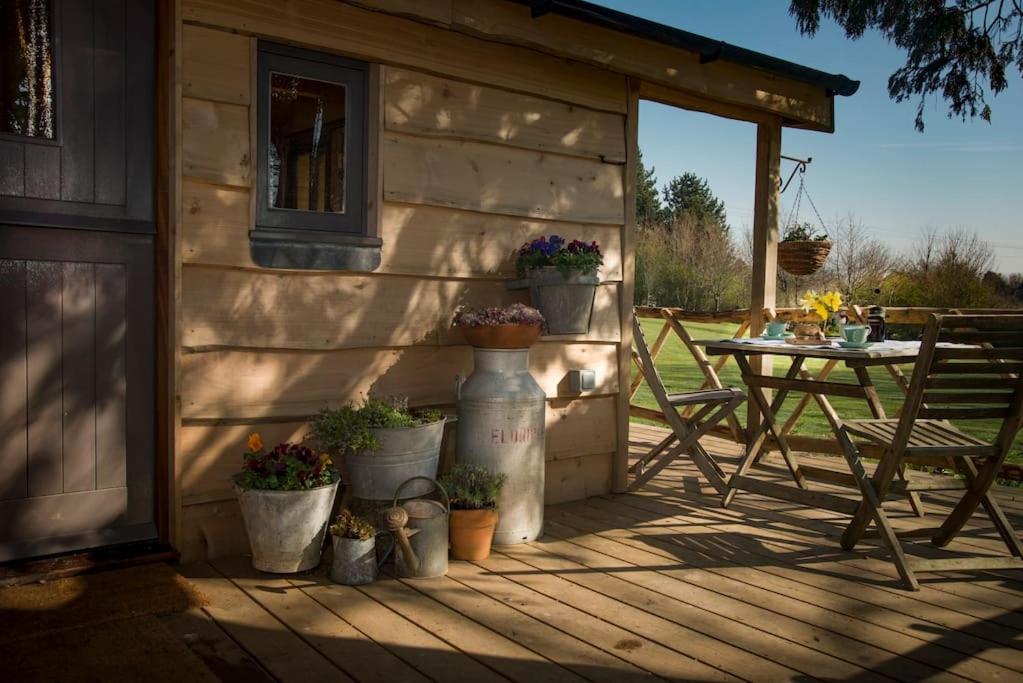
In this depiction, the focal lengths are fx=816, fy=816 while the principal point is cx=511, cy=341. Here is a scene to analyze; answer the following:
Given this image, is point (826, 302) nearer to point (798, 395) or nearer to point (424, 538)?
point (424, 538)

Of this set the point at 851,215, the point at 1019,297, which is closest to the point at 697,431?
the point at 1019,297

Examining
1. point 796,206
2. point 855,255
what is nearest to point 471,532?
point 796,206

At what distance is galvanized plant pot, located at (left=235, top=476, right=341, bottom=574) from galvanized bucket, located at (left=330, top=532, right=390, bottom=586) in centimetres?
11

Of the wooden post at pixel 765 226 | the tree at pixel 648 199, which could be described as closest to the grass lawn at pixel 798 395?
the wooden post at pixel 765 226

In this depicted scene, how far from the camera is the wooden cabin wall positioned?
3111 mm

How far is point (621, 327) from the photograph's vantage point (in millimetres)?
4555

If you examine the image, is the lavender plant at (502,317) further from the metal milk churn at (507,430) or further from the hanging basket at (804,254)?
the hanging basket at (804,254)

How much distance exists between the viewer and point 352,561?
297 cm

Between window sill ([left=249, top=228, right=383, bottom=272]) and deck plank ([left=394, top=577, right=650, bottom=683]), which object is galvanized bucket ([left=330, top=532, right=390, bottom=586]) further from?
window sill ([left=249, top=228, right=383, bottom=272])

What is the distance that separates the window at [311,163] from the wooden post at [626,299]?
157cm

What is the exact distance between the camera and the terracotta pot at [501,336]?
3449 mm

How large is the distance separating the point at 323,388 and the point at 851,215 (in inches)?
625

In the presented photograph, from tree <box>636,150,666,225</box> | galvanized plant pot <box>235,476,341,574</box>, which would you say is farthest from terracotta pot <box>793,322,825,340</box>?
tree <box>636,150,666,225</box>

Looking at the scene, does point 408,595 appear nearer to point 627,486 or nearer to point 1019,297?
point 627,486
